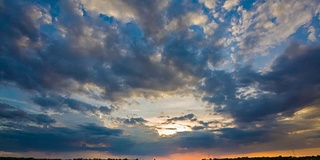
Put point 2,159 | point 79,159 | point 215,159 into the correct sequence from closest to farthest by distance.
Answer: point 2,159 < point 79,159 < point 215,159

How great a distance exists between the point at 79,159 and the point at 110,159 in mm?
8415

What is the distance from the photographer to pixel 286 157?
76.5 m

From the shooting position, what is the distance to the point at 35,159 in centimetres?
7600

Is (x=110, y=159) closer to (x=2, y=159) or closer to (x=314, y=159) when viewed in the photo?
(x=2, y=159)

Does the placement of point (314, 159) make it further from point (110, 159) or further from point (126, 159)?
point (110, 159)

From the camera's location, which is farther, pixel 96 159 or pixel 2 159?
pixel 96 159

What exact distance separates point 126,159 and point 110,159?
17.8 ft

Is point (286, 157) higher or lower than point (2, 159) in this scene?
higher

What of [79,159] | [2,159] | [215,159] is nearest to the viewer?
[2,159]

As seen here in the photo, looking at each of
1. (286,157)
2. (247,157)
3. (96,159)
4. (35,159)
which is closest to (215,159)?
(247,157)

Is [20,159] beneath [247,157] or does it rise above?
beneath

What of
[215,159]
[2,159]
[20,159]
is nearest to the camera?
[2,159]

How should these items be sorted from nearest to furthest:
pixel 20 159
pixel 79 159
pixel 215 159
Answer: pixel 20 159, pixel 79 159, pixel 215 159

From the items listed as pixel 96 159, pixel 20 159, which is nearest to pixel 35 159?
pixel 20 159
